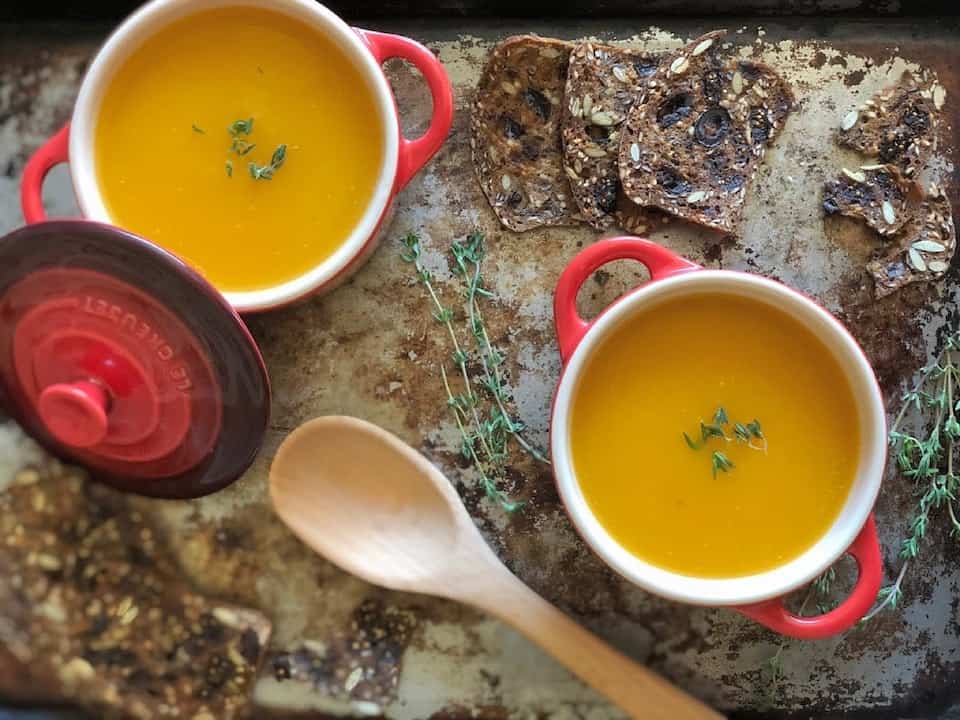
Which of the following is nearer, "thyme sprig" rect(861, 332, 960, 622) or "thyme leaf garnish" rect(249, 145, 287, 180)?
"thyme leaf garnish" rect(249, 145, 287, 180)

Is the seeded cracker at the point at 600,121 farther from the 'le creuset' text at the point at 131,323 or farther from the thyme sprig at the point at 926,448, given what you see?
the 'le creuset' text at the point at 131,323

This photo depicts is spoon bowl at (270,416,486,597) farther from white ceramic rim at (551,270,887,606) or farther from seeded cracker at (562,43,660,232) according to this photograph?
seeded cracker at (562,43,660,232)

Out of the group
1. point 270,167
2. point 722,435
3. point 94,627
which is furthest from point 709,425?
point 94,627

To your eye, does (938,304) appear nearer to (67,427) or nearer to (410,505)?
(410,505)

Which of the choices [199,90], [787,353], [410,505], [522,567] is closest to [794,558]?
[787,353]

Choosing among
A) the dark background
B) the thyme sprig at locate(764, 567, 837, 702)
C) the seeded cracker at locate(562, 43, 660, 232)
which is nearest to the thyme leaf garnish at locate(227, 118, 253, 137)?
the dark background
